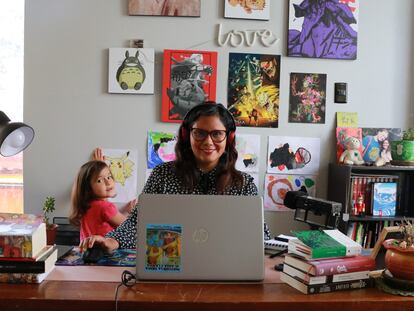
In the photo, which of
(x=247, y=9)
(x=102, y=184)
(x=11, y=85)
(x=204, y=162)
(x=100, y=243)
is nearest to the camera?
(x=100, y=243)

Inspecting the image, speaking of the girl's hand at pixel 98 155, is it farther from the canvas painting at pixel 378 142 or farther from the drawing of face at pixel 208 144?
the canvas painting at pixel 378 142

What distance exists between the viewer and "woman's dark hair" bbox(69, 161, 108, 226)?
2375mm

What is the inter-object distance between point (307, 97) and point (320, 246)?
175 centimetres

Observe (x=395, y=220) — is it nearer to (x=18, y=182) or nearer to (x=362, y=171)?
(x=362, y=171)

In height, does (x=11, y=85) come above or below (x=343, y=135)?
above

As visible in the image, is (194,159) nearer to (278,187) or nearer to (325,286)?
(325,286)

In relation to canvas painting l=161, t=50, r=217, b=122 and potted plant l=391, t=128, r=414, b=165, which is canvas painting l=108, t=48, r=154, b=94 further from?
potted plant l=391, t=128, r=414, b=165

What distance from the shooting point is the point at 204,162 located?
71.2 inches

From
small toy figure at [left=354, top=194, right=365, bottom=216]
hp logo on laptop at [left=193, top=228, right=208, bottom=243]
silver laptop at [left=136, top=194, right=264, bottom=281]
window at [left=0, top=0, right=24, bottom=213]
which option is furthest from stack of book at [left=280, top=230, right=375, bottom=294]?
window at [left=0, top=0, right=24, bottom=213]

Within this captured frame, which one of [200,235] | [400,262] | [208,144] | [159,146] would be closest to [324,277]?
[400,262]

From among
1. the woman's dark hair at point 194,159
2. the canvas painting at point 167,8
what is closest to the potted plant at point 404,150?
the woman's dark hair at point 194,159

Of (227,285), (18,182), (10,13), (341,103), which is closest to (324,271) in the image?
(227,285)

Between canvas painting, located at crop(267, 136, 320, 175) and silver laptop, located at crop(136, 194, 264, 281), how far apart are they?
1.64 metres

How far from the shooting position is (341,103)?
2811 millimetres
